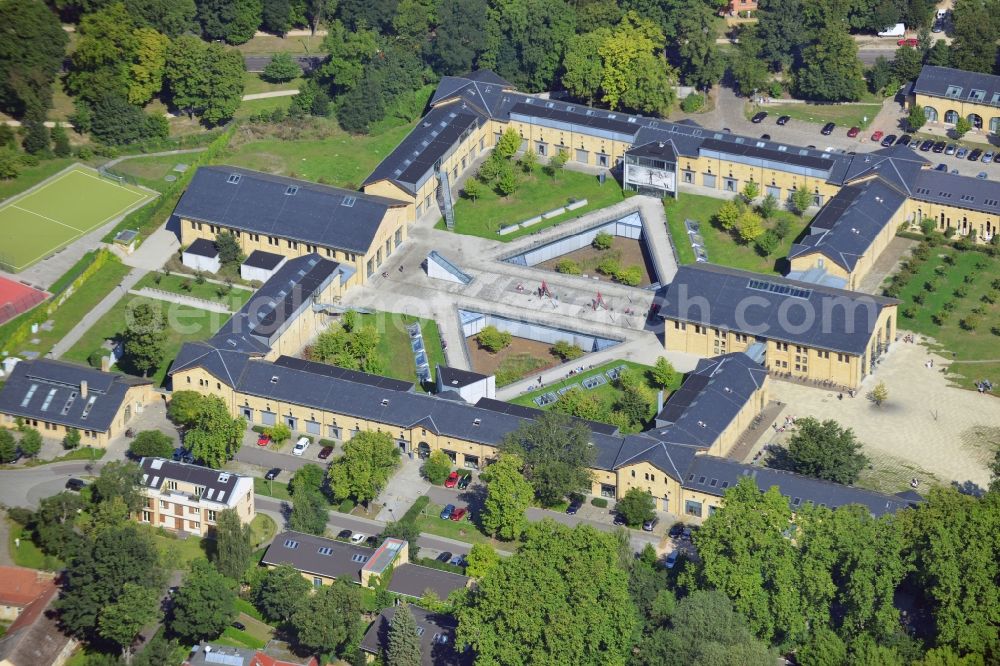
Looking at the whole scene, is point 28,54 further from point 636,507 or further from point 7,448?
point 636,507

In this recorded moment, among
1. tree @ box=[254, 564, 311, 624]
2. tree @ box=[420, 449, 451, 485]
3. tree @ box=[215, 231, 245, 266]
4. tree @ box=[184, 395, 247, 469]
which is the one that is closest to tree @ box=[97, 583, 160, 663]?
tree @ box=[254, 564, 311, 624]

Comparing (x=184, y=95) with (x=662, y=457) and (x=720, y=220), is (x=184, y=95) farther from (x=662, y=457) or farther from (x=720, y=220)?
(x=662, y=457)

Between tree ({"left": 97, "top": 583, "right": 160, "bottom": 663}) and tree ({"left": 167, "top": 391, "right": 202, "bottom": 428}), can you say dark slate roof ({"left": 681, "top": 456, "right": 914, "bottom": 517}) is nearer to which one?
tree ({"left": 167, "top": 391, "right": 202, "bottom": 428})

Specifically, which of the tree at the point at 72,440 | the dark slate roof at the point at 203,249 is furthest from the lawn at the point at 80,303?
the tree at the point at 72,440

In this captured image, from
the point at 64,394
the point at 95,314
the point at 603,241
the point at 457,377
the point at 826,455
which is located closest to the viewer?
the point at 826,455

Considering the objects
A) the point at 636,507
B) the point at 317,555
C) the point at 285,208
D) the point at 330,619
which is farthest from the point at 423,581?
the point at 285,208

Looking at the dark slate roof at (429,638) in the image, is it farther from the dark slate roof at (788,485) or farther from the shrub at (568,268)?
the shrub at (568,268)
